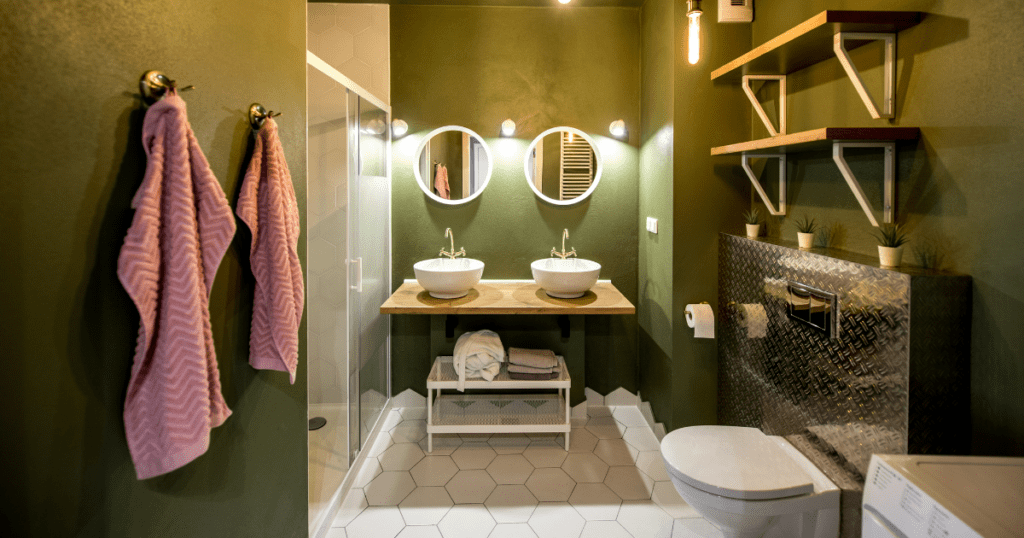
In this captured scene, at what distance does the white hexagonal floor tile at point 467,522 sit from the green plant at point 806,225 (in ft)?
5.69

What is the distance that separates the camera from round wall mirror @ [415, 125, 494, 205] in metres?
3.28

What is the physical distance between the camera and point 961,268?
1.43m

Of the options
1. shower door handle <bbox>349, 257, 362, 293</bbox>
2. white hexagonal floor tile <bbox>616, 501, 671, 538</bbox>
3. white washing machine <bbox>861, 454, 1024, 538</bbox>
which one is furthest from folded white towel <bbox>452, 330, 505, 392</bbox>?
white washing machine <bbox>861, 454, 1024, 538</bbox>

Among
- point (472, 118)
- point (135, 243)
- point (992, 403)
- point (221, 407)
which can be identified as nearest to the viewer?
point (135, 243)

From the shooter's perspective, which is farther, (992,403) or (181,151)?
(992,403)

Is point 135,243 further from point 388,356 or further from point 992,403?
point 388,356

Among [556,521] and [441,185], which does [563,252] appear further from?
[556,521]

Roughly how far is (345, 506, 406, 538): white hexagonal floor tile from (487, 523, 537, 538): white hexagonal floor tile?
0.40 metres

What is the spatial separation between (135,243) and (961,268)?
1.97 metres

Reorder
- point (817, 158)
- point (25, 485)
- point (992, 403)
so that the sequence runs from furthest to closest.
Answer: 1. point (817, 158)
2. point (992, 403)
3. point (25, 485)

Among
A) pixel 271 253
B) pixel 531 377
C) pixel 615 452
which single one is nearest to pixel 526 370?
pixel 531 377

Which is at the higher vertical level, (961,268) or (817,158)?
(817,158)

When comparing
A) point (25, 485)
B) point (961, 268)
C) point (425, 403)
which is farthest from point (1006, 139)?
point (425, 403)

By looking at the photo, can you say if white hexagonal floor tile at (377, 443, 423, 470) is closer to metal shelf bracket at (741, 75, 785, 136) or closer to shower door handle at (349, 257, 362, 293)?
shower door handle at (349, 257, 362, 293)
